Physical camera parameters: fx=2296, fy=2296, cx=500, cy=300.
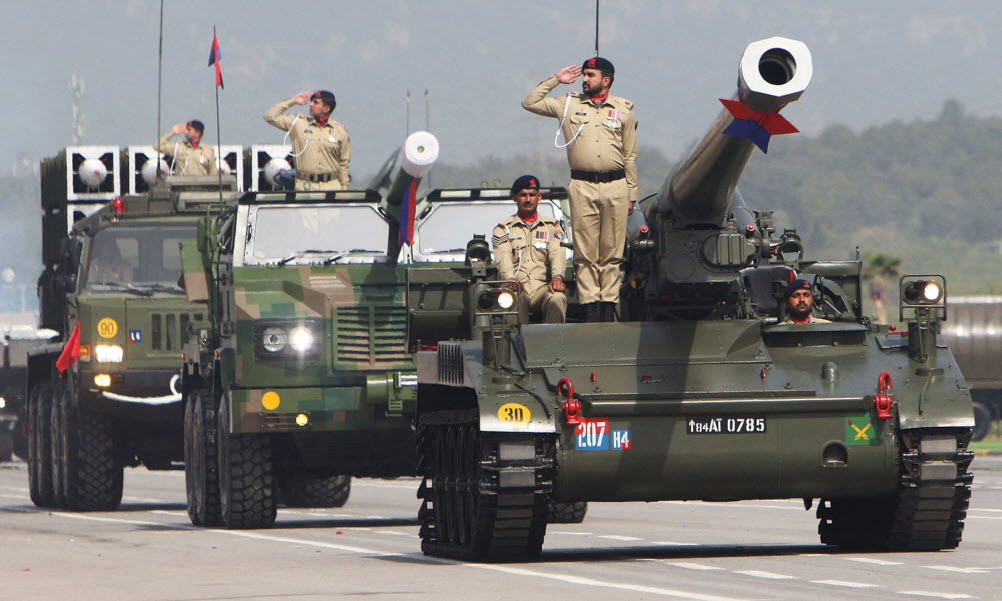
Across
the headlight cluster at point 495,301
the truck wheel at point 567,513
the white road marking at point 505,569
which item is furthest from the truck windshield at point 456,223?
the headlight cluster at point 495,301

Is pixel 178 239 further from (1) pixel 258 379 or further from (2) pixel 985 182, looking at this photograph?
(2) pixel 985 182

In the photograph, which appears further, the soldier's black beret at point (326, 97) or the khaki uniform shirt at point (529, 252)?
the soldier's black beret at point (326, 97)

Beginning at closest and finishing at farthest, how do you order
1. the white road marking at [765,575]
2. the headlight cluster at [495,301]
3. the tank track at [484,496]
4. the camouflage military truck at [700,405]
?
the white road marking at [765,575] < the tank track at [484,496] < the camouflage military truck at [700,405] < the headlight cluster at [495,301]

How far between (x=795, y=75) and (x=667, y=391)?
3843 mm

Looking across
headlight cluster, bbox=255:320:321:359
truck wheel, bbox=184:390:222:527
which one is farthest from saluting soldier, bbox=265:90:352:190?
headlight cluster, bbox=255:320:321:359

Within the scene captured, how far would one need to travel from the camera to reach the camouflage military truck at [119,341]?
25.3m

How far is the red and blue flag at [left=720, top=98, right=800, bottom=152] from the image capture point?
511 inches

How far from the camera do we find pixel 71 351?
84.0 ft

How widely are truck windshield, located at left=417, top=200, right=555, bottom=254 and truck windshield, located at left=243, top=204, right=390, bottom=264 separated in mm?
432

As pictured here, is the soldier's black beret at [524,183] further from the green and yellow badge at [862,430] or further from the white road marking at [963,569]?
the white road marking at [963,569]

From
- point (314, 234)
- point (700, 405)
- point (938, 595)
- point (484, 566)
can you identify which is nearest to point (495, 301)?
point (700, 405)

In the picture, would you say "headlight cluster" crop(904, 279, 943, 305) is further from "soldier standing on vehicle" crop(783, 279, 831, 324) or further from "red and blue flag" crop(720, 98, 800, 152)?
"red and blue flag" crop(720, 98, 800, 152)

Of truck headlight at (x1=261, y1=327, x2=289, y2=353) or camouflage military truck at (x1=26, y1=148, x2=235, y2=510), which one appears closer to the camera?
truck headlight at (x1=261, y1=327, x2=289, y2=353)

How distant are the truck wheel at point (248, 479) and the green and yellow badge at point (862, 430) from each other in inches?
282
